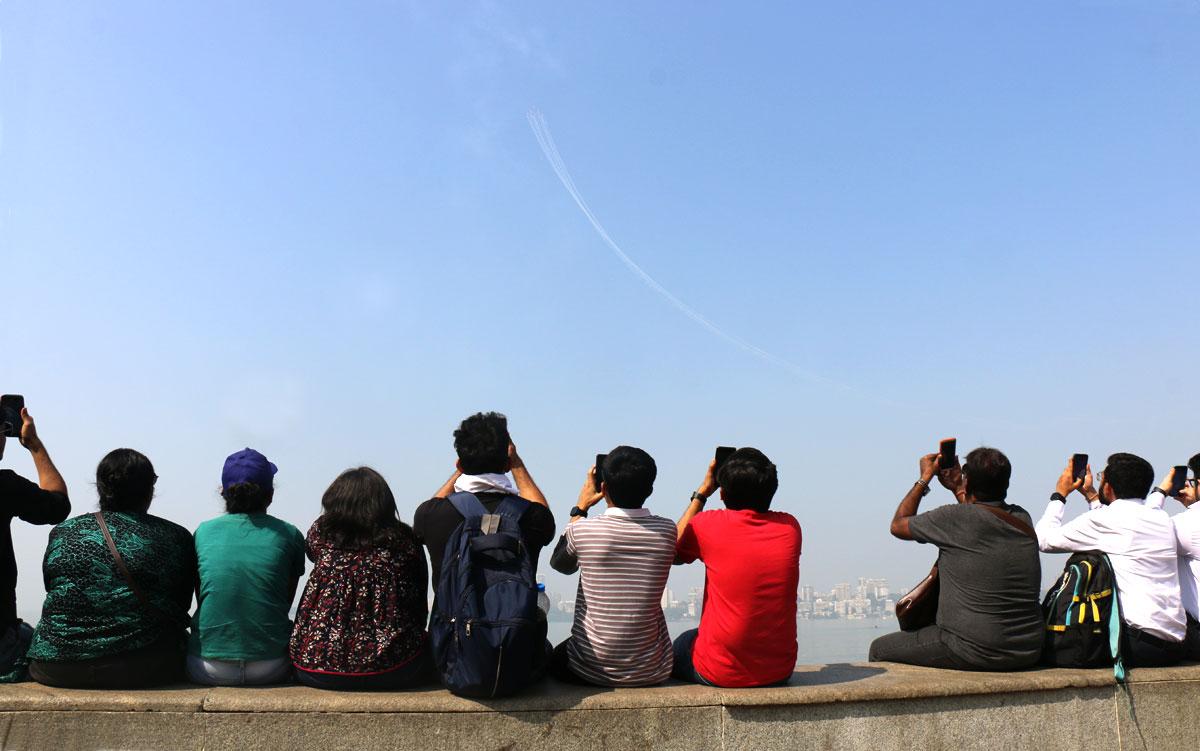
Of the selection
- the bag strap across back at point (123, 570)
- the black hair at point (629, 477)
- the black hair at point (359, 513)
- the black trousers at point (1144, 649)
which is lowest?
the black trousers at point (1144, 649)

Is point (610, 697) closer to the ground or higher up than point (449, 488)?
closer to the ground

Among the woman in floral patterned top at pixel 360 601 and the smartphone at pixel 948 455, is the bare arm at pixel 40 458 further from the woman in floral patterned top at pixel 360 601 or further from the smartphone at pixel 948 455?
the smartphone at pixel 948 455

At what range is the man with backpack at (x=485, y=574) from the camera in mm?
4805

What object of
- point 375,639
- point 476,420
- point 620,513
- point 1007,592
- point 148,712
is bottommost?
point 148,712

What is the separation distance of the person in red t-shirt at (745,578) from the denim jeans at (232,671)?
255 cm

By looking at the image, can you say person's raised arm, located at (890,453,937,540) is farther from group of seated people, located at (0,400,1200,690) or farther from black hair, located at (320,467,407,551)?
black hair, located at (320,467,407,551)

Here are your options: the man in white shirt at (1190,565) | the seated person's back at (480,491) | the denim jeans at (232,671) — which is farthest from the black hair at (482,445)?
the man in white shirt at (1190,565)

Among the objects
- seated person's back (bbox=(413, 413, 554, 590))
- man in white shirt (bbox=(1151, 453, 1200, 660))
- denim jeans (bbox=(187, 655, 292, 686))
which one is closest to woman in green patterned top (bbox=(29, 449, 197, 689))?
denim jeans (bbox=(187, 655, 292, 686))

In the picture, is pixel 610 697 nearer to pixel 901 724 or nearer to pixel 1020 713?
pixel 901 724

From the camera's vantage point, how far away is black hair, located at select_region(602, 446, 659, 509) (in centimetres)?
543

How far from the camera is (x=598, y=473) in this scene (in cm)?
587

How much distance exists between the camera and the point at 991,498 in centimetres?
614

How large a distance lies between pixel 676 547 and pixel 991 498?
2295mm

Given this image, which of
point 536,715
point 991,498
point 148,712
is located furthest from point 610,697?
point 991,498
